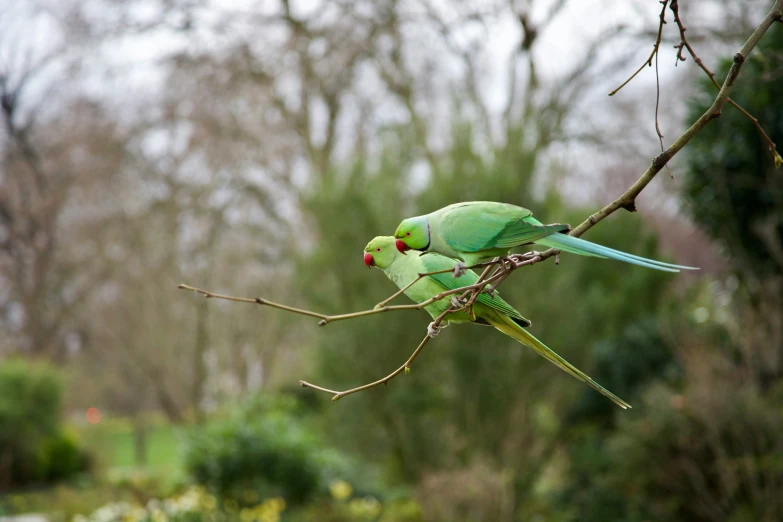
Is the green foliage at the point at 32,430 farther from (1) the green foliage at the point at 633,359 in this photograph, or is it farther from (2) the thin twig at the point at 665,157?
(2) the thin twig at the point at 665,157

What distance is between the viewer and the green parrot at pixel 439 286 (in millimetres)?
1192

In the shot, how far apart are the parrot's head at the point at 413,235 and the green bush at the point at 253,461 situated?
738cm

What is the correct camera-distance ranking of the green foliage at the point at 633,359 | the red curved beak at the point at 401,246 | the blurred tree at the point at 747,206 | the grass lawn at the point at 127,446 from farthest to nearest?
the grass lawn at the point at 127,446 → the green foliage at the point at 633,359 → the blurred tree at the point at 747,206 → the red curved beak at the point at 401,246

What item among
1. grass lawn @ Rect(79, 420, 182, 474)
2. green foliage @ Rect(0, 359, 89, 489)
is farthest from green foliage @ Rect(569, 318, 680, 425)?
green foliage @ Rect(0, 359, 89, 489)

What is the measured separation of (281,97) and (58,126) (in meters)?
6.10

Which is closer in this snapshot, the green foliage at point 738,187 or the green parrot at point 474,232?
the green parrot at point 474,232

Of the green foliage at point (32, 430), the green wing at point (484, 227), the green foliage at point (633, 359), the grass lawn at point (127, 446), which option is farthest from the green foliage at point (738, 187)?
the green foliage at point (32, 430)

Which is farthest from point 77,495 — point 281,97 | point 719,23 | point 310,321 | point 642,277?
point 719,23

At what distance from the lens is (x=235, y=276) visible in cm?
2058

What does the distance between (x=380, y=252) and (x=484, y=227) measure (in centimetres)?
18

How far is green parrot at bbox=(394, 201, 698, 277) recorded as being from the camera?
1.13 m

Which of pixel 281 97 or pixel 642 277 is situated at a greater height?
pixel 281 97

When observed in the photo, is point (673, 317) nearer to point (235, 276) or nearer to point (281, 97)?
point (281, 97)

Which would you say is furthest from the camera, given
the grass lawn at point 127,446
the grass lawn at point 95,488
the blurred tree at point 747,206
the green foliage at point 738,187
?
the grass lawn at point 127,446
